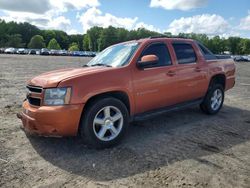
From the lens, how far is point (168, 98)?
19.8 ft

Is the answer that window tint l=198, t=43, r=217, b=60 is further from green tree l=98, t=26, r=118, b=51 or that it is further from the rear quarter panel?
green tree l=98, t=26, r=118, b=51

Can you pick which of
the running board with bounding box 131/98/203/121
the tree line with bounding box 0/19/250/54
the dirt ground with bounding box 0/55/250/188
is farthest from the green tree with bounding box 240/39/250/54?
the dirt ground with bounding box 0/55/250/188

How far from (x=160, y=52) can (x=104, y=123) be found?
204 cm

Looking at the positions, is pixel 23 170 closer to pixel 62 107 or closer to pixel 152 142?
pixel 62 107

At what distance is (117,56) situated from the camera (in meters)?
5.80

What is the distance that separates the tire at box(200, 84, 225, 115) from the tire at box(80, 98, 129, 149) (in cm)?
294

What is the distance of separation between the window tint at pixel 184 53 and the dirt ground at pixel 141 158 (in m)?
1.42

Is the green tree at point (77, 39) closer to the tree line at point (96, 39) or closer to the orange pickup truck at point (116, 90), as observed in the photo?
the tree line at point (96, 39)

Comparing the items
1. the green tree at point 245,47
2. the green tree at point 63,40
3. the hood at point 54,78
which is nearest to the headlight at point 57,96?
the hood at point 54,78

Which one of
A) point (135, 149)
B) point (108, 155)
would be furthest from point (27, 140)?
point (135, 149)

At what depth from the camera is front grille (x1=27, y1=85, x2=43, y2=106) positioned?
4.75 metres

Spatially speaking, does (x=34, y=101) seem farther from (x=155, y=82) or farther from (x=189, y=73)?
(x=189, y=73)

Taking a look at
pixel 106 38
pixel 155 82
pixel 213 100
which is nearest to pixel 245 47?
pixel 106 38

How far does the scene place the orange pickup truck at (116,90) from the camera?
4.60m
